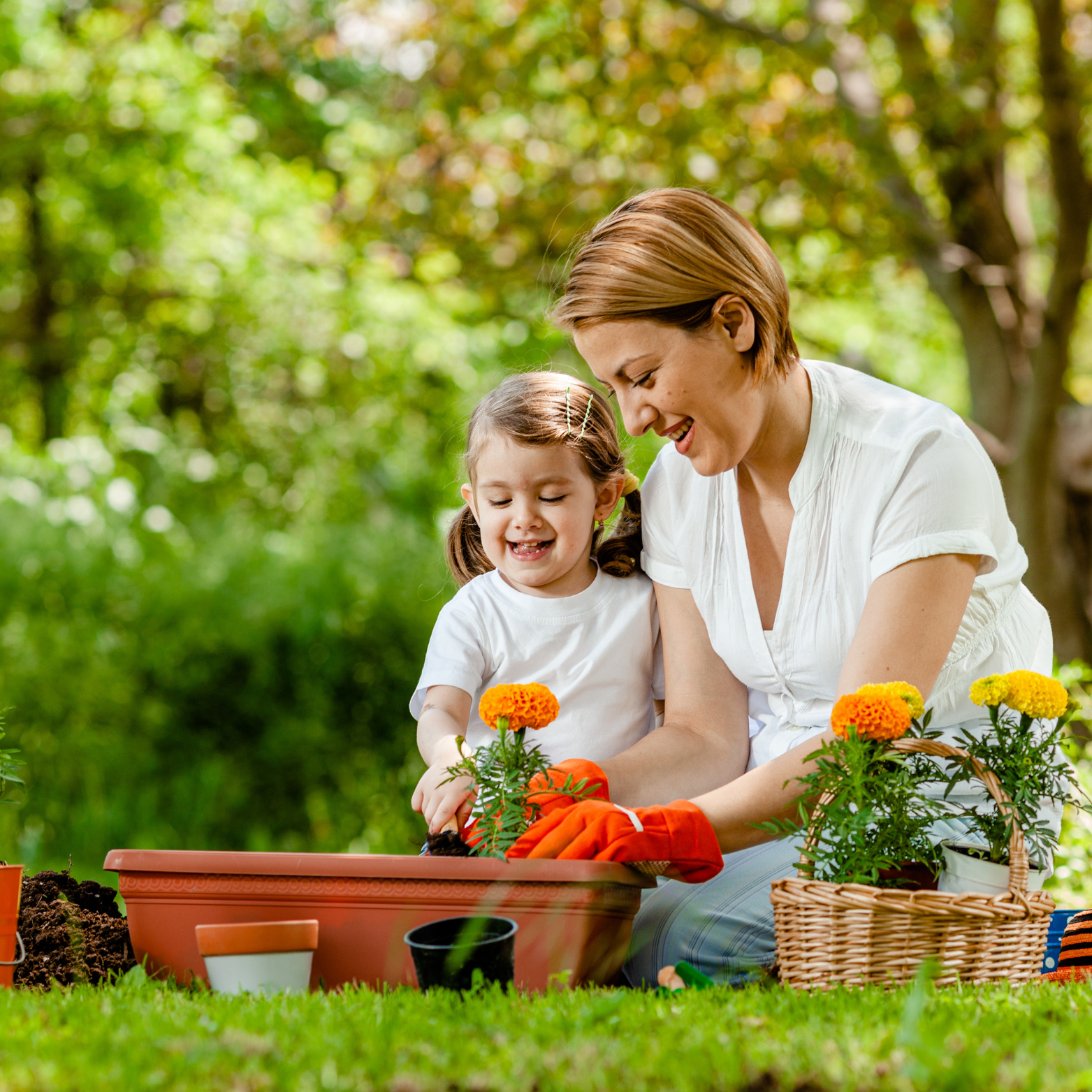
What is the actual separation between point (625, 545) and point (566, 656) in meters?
0.33

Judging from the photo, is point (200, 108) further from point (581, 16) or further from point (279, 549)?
point (279, 549)

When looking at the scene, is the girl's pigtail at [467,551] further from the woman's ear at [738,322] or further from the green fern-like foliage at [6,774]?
the green fern-like foliage at [6,774]

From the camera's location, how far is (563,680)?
2701 mm

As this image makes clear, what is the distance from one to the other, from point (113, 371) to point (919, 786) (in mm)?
8372

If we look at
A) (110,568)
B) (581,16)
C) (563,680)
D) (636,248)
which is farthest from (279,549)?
(636,248)

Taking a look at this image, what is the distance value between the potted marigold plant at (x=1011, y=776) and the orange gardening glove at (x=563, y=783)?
611 millimetres

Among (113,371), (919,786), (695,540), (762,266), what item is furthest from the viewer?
(113,371)

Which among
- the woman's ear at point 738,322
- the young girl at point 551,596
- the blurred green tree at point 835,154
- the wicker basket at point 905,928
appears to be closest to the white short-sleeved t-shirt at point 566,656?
the young girl at point 551,596

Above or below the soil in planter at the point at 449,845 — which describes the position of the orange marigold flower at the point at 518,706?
above

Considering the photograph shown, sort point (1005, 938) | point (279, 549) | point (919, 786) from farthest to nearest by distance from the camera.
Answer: point (279, 549)
point (919, 786)
point (1005, 938)

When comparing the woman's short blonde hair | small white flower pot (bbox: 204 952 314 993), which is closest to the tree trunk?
the woman's short blonde hair

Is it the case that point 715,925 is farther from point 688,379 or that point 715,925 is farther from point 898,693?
point 688,379

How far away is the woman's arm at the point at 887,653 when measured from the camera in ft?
7.22

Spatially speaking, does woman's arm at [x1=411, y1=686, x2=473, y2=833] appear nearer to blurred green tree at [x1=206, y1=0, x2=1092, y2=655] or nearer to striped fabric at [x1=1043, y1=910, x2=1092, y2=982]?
striped fabric at [x1=1043, y1=910, x2=1092, y2=982]
